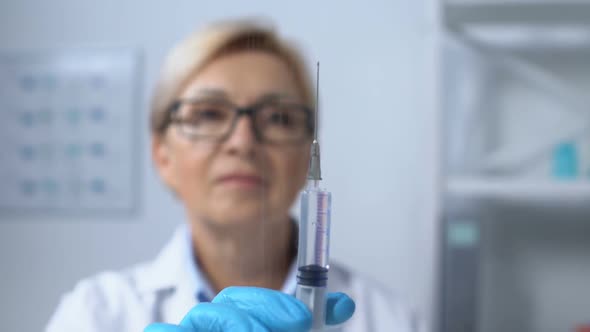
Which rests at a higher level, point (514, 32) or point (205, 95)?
point (514, 32)

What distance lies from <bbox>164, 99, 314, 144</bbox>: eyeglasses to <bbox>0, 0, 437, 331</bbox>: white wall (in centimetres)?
13

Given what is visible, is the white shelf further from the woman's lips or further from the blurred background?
the woman's lips

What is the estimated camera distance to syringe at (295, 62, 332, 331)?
0.33 meters

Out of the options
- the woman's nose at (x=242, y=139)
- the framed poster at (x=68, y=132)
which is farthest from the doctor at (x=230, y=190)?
the framed poster at (x=68, y=132)

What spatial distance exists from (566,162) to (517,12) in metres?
0.26

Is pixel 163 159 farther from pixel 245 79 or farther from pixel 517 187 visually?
pixel 517 187

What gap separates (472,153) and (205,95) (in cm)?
52

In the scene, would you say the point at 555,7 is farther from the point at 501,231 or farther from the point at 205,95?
the point at 205,95

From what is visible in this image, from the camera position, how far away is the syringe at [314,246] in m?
0.33

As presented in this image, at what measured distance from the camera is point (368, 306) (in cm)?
57

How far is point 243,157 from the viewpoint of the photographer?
460 millimetres

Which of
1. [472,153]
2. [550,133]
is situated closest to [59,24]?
[472,153]

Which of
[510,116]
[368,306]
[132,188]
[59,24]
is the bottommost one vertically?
[368,306]

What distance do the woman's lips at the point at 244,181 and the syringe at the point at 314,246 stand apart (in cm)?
12
